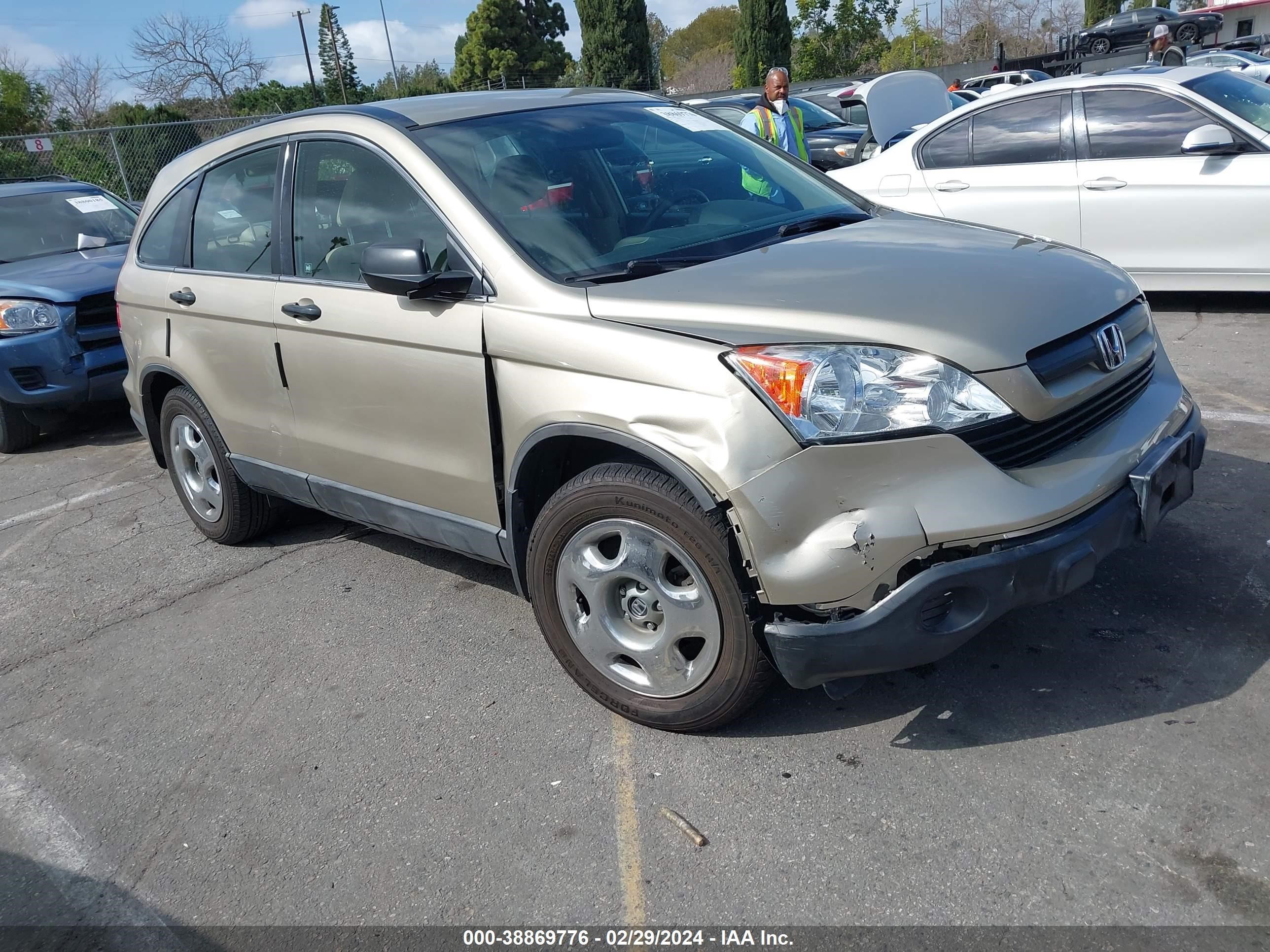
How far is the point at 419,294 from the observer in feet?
11.0

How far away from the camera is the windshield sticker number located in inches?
348

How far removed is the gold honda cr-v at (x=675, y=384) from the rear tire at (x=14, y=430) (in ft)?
12.0

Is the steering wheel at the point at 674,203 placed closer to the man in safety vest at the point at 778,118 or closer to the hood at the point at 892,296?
the hood at the point at 892,296

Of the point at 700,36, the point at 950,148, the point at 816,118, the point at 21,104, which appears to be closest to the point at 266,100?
the point at 21,104

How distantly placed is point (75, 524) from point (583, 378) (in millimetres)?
4091

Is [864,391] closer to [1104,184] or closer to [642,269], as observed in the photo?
[642,269]

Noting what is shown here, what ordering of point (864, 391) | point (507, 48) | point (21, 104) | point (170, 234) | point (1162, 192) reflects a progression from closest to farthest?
1. point (864, 391)
2. point (170, 234)
3. point (1162, 192)
4. point (21, 104)
5. point (507, 48)

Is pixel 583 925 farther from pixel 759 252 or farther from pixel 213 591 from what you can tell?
pixel 213 591

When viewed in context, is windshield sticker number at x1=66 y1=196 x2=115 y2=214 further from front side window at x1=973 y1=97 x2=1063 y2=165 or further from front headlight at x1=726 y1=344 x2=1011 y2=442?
front headlight at x1=726 y1=344 x2=1011 y2=442

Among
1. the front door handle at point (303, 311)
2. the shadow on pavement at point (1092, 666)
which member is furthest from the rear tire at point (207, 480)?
the shadow on pavement at point (1092, 666)

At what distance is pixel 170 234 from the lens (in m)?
4.96

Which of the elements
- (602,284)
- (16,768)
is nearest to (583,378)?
(602,284)

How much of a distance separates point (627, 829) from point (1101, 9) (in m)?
58.4

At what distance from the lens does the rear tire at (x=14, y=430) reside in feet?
24.2
